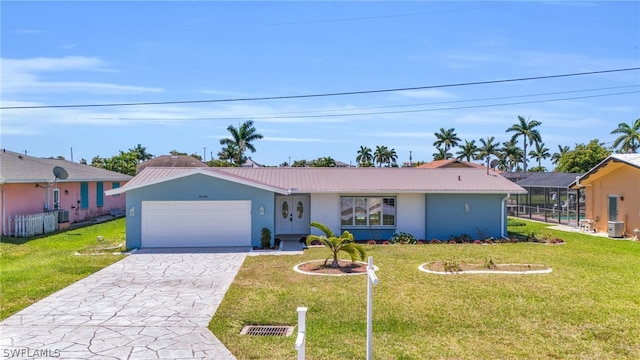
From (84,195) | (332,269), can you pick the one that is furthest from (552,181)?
(84,195)

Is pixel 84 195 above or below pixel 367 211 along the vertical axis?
above

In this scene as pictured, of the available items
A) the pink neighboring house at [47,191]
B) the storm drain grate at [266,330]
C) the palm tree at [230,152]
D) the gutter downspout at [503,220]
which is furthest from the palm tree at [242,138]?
the storm drain grate at [266,330]

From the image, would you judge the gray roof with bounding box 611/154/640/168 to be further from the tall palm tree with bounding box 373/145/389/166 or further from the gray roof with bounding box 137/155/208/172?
the tall palm tree with bounding box 373/145/389/166

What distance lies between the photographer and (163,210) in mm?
17562

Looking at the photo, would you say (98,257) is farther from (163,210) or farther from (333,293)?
(333,293)

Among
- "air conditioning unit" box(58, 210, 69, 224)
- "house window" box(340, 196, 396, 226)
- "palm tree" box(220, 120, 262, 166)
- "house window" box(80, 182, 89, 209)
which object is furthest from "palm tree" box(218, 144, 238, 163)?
"house window" box(340, 196, 396, 226)

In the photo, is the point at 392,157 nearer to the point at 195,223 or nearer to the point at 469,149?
the point at 469,149

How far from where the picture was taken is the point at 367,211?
66.9ft

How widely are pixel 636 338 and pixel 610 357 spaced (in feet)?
3.94

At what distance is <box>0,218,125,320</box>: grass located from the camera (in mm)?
10066

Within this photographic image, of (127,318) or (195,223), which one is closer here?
(127,318)

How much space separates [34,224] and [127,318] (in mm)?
14969

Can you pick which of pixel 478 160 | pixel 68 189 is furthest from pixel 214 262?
pixel 478 160

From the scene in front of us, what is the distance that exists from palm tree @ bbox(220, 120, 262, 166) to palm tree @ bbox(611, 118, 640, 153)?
41.4 metres
